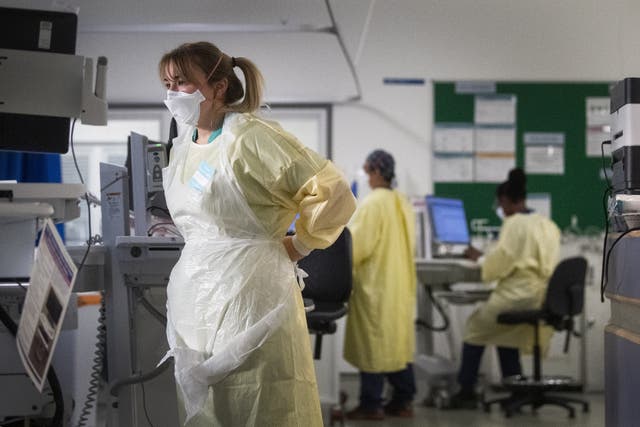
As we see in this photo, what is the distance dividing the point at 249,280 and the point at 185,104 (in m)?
0.45

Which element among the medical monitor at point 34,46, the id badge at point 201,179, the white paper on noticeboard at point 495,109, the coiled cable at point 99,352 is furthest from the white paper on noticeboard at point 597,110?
the medical monitor at point 34,46

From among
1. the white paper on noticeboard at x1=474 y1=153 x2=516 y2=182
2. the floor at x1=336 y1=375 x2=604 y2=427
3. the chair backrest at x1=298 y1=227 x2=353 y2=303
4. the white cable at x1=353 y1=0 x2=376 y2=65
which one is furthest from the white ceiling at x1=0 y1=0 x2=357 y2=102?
the floor at x1=336 y1=375 x2=604 y2=427

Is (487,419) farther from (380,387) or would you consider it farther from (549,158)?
(549,158)

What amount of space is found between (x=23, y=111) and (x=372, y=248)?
252cm

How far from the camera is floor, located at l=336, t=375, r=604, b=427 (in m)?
3.92

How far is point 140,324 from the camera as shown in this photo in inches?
94.3

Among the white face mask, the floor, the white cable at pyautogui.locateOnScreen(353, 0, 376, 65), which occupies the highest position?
the white cable at pyautogui.locateOnScreen(353, 0, 376, 65)

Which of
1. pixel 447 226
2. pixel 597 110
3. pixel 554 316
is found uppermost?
pixel 597 110

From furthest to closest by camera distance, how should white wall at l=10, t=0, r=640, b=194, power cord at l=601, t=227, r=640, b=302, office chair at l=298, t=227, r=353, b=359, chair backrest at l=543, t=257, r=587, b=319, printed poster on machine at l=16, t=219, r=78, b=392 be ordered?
chair backrest at l=543, t=257, r=587, b=319
white wall at l=10, t=0, r=640, b=194
office chair at l=298, t=227, r=353, b=359
power cord at l=601, t=227, r=640, b=302
printed poster on machine at l=16, t=219, r=78, b=392

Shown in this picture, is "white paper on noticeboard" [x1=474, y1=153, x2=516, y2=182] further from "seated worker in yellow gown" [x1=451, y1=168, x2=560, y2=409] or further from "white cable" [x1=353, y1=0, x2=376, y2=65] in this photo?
"white cable" [x1=353, y1=0, x2=376, y2=65]

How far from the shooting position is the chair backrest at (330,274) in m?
3.13

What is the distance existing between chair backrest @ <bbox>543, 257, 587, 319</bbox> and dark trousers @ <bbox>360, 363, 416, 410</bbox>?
→ 31.9 inches

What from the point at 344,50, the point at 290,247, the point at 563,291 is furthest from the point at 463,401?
the point at 290,247

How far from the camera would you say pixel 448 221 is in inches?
190
